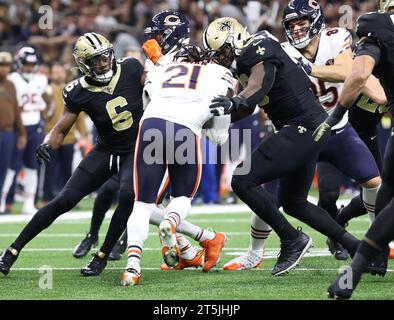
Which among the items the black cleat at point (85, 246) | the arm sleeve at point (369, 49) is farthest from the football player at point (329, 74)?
the black cleat at point (85, 246)

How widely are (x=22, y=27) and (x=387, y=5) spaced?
1160cm

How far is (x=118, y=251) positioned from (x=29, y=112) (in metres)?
5.24

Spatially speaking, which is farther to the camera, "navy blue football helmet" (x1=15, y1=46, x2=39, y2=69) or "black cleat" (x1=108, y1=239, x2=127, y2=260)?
"navy blue football helmet" (x1=15, y1=46, x2=39, y2=69)

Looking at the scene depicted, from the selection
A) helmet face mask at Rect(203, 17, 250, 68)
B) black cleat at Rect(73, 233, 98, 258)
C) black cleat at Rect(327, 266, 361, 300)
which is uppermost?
helmet face mask at Rect(203, 17, 250, 68)

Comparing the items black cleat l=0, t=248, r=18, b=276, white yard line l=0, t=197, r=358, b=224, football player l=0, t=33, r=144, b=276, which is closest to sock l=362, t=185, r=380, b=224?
football player l=0, t=33, r=144, b=276

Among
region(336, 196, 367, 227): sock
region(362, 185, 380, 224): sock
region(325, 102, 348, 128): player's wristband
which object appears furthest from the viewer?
region(336, 196, 367, 227): sock

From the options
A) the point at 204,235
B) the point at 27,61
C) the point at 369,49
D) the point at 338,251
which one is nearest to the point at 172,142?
the point at 204,235

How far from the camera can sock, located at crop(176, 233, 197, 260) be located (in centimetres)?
688

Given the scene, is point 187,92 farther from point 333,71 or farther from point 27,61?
point 27,61

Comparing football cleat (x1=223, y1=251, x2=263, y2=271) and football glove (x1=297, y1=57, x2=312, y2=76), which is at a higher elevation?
football glove (x1=297, y1=57, x2=312, y2=76)

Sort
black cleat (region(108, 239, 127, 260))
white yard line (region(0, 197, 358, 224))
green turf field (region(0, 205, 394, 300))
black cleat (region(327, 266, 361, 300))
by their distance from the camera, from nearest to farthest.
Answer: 1. black cleat (region(327, 266, 361, 300))
2. green turf field (region(0, 205, 394, 300))
3. black cleat (region(108, 239, 127, 260))
4. white yard line (region(0, 197, 358, 224))

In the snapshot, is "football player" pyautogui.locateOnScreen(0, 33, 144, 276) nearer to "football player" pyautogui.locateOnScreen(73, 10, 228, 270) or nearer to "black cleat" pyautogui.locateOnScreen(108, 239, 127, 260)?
"football player" pyautogui.locateOnScreen(73, 10, 228, 270)

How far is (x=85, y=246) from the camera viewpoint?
800cm

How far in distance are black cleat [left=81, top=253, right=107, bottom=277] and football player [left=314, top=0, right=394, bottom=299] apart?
196 cm
